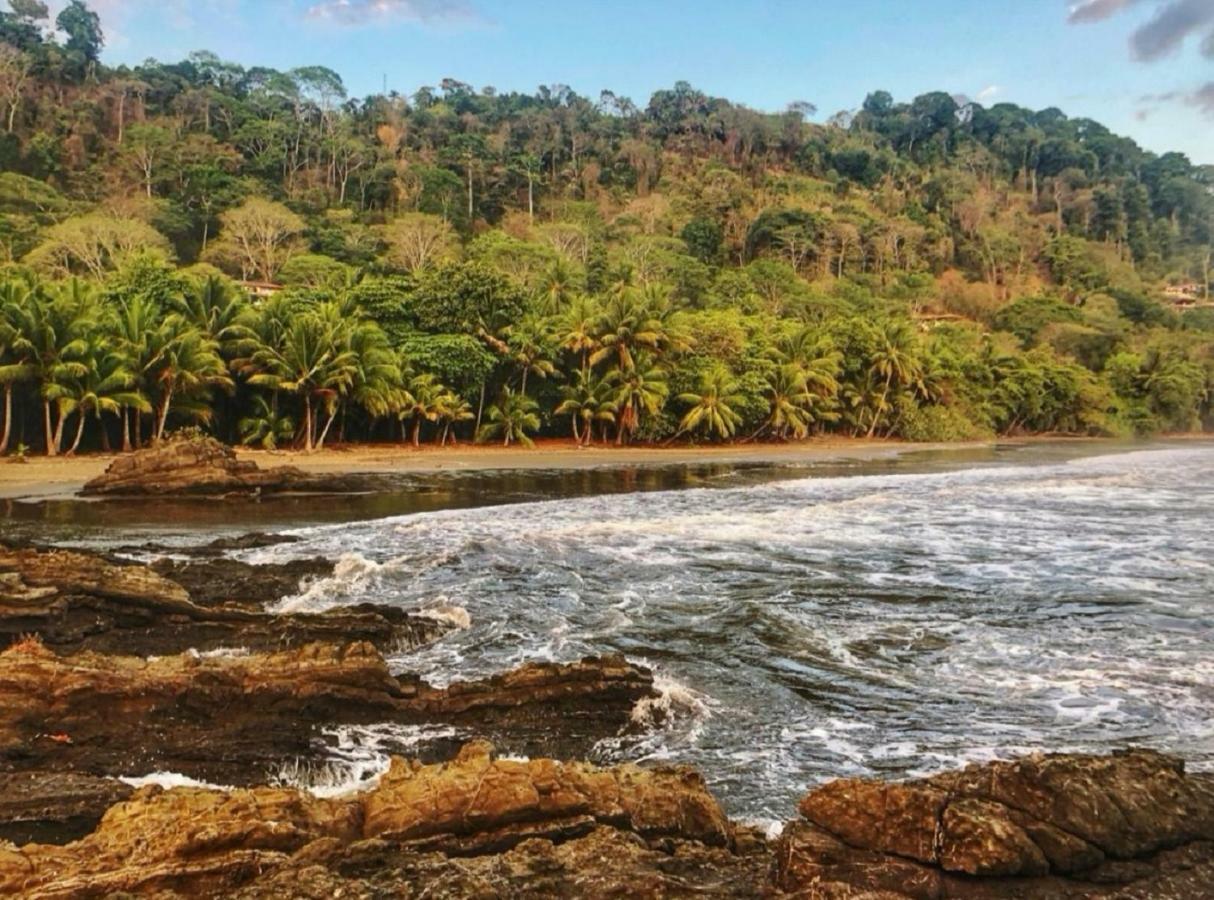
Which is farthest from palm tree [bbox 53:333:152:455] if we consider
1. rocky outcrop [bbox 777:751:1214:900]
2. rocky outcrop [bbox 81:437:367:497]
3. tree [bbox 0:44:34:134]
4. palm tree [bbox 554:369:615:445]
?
tree [bbox 0:44:34:134]

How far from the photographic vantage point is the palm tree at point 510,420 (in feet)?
149

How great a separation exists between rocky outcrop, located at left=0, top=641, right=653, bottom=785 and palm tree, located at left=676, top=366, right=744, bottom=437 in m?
40.9

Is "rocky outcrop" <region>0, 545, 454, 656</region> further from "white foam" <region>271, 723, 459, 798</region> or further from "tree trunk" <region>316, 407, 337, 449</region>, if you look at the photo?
"tree trunk" <region>316, 407, 337, 449</region>

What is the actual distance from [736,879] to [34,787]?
5317 mm

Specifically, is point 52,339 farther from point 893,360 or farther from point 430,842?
point 893,360

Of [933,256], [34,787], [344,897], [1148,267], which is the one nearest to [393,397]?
[34,787]

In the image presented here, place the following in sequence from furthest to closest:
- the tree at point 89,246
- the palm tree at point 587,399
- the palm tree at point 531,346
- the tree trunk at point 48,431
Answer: the tree at point 89,246 < the palm tree at point 587,399 < the palm tree at point 531,346 < the tree trunk at point 48,431

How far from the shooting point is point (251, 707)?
791 cm

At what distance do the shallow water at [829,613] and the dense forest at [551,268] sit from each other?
60.0 ft

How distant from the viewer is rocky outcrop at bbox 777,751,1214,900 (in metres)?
4.48

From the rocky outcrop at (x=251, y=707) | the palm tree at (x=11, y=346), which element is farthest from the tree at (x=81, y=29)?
the rocky outcrop at (x=251, y=707)

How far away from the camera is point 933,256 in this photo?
116 metres

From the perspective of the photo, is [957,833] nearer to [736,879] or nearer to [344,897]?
[736,879]

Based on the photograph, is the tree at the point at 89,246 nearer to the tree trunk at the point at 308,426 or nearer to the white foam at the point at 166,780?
the tree trunk at the point at 308,426
